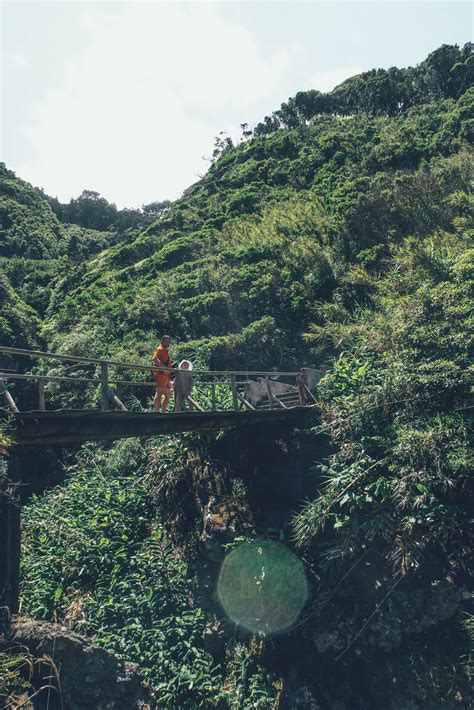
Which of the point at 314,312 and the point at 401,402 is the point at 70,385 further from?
the point at 401,402

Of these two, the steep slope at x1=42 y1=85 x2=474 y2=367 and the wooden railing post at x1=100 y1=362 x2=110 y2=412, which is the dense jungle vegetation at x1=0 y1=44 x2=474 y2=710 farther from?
the wooden railing post at x1=100 y1=362 x2=110 y2=412

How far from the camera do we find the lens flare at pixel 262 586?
11.6m

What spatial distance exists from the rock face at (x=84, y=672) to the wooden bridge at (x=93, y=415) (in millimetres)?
1004

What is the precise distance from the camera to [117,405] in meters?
9.67

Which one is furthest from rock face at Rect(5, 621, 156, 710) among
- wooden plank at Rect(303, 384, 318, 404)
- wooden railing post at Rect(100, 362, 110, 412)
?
wooden plank at Rect(303, 384, 318, 404)


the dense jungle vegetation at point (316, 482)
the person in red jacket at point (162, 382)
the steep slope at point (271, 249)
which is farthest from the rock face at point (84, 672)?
the steep slope at point (271, 249)

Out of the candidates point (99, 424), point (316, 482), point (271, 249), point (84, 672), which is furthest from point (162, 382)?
point (271, 249)

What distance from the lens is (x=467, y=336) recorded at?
1235 centimetres

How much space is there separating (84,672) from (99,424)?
4824 millimetres

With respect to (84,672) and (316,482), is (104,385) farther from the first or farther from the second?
(316,482)

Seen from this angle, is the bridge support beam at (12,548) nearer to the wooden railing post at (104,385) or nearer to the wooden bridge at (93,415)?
the wooden bridge at (93,415)

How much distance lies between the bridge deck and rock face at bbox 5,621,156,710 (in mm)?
3690

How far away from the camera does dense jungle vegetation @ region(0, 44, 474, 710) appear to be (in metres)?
10.5

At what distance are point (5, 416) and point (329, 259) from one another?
17042 millimetres
